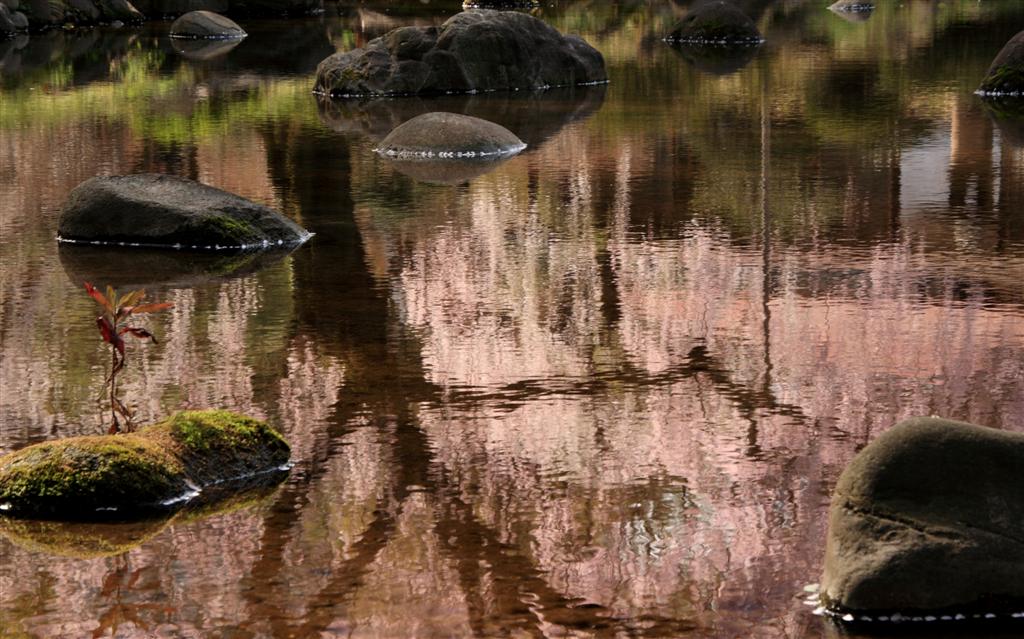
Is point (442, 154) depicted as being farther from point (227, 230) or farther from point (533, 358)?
point (533, 358)

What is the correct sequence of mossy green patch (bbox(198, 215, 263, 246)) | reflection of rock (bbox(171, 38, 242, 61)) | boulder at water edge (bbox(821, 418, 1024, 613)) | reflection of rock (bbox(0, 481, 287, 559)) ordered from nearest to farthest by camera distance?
boulder at water edge (bbox(821, 418, 1024, 613)) → reflection of rock (bbox(0, 481, 287, 559)) → mossy green patch (bbox(198, 215, 263, 246)) → reflection of rock (bbox(171, 38, 242, 61))

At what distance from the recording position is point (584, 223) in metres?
14.2

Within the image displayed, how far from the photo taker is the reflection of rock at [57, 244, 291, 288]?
40.2 ft

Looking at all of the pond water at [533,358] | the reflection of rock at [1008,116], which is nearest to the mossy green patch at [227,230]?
the pond water at [533,358]

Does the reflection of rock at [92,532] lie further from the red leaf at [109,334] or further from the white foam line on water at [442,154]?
the white foam line on water at [442,154]

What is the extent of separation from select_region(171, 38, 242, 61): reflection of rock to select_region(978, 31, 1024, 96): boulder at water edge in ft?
50.7

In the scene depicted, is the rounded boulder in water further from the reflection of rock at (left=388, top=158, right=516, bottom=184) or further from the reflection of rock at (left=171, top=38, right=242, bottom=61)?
the reflection of rock at (left=171, top=38, right=242, bottom=61)

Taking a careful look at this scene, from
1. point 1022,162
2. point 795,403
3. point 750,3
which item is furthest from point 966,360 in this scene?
point 750,3

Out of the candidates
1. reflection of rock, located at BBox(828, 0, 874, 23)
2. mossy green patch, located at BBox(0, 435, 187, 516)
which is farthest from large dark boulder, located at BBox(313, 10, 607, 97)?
mossy green patch, located at BBox(0, 435, 187, 516)

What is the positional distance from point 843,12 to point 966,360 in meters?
34.4

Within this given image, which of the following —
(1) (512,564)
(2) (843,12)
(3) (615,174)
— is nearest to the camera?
(1) (512,564)

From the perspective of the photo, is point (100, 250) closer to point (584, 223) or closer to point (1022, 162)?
point (584, 223)

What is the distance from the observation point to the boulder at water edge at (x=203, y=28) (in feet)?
126

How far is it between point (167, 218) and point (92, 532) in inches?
254
